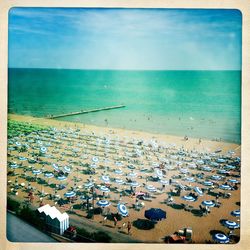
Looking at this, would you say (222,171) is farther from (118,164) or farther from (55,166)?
(55,166)

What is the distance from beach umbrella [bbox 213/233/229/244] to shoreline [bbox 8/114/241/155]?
0.76 meters

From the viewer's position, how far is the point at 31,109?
318 cm

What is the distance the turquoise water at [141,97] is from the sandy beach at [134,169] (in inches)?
4.0

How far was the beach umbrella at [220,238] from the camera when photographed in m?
2.99

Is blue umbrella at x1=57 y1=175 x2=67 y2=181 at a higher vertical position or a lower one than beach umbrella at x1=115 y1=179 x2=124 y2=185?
higher

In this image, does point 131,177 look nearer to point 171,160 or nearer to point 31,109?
point 171,160

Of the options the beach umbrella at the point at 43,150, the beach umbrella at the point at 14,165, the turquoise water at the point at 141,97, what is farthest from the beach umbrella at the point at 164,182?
the beach umbrella at the point at 14,165

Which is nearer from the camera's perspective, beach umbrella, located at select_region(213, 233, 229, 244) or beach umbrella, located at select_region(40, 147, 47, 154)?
beach umbrella, located at select_region(213, 233, 229, 244)

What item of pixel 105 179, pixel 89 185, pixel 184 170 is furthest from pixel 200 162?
pixel 89 185

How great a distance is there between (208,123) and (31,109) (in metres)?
1.67

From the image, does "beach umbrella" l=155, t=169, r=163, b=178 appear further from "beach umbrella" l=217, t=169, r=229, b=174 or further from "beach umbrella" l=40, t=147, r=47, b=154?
"beach umbrella" l=40, t=147, r=47, b=154

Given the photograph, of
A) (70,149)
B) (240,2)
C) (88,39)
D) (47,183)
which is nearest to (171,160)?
(70,149)

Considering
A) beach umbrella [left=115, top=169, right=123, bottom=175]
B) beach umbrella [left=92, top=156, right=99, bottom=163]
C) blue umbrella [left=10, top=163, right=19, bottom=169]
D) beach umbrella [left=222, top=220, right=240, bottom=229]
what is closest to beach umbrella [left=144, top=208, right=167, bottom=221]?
beach umbrella [left=115, top=169, right=123, bottom=175]

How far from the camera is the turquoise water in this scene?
310cm
